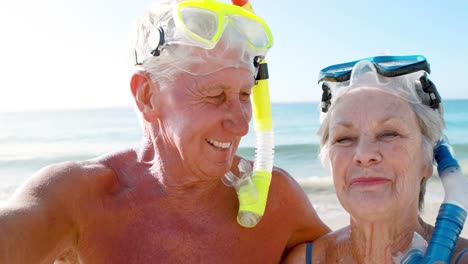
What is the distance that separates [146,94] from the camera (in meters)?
2.44

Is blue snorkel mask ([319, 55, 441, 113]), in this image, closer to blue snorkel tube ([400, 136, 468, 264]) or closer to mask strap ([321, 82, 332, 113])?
mask strap ([321, 82, 332, 113])

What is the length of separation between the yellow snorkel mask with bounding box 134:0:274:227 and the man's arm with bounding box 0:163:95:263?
0.62 metres

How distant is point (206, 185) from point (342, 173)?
2.16ft

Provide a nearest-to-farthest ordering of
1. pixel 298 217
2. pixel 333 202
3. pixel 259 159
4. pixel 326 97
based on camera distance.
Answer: pixel 326 97 → pixel 259 159 → pixel 298 217 → pixel 333 202

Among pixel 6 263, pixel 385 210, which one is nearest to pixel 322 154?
pixel 385 210

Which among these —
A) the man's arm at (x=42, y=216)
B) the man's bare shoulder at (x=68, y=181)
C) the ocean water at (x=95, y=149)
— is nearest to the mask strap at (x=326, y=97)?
the man's bare shoulder at (x=68, y=181)

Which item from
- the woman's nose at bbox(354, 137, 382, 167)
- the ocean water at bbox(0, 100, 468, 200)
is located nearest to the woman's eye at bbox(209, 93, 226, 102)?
the woman's nose at bbox(354, 137, 382, 167)

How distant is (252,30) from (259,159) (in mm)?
609

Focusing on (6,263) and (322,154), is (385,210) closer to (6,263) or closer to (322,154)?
(322,154)

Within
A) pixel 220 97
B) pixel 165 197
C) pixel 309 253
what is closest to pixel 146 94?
pixel 220 97

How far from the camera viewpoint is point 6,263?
1.89 metres

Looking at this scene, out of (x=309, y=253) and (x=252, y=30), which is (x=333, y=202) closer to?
(x=309, y=253)

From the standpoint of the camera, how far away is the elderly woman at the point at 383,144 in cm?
215

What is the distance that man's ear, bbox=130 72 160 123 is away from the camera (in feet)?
7.88
